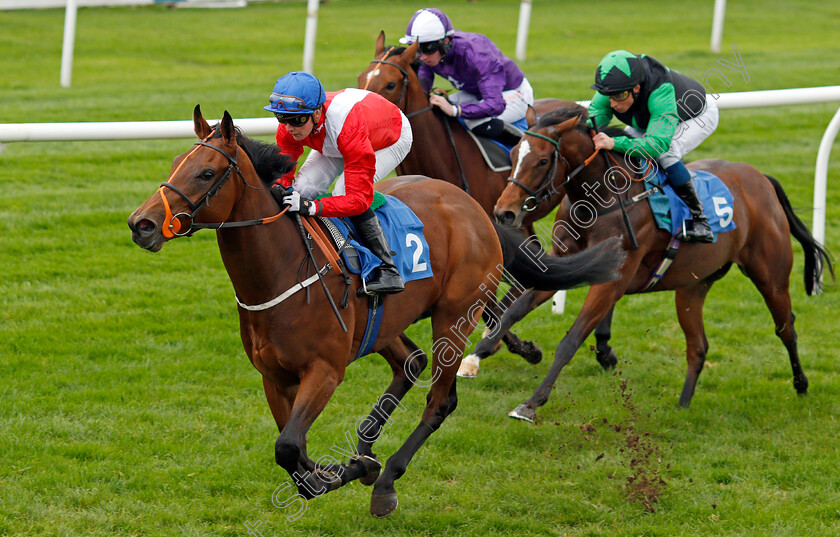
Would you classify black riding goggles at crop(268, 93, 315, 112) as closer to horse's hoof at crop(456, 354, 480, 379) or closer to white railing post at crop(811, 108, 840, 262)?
horse's hoof at crop(456, 354, 480, 379)

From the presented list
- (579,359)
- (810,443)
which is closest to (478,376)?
(579,359)

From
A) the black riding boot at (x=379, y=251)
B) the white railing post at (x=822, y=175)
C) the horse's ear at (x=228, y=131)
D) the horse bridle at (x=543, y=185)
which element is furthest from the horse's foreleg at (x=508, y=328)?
the white railing post at (x=822, y=175)

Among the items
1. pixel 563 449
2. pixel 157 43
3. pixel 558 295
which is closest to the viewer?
pixel 563 449

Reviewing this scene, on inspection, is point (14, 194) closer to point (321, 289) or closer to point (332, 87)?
point (332, 87)

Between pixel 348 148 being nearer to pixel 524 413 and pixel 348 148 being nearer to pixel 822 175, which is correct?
pixel 524 413

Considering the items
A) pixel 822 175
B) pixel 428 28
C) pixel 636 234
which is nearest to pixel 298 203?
pixel 636 234

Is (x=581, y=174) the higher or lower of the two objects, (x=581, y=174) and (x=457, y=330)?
the higher

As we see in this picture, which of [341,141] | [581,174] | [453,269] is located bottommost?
[453,269]

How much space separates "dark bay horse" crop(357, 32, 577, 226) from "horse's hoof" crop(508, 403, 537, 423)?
1.61 meters

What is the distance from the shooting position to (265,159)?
3711 mm

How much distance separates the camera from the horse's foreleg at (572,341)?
5012mm

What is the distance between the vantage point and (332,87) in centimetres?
1143

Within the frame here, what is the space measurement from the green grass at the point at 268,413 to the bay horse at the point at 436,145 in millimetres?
683

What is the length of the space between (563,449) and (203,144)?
259 centimetres
